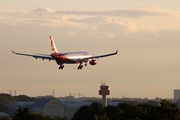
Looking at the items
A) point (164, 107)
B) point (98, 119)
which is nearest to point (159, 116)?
point (164, 107)

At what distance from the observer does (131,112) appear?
181 m

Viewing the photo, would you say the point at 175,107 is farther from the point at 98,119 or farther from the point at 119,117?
the point at 98,119

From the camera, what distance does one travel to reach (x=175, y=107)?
178625 mm

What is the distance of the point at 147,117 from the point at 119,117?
23.3ft

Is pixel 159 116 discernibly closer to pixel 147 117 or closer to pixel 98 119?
pixel 147 117

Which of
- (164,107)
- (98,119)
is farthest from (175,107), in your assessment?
(98,119)

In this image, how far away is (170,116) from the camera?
173500 millimetres

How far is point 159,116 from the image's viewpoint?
579 ft

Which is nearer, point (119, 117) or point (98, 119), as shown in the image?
point (119, 117)

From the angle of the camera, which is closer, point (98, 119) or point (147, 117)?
point (147, 117)

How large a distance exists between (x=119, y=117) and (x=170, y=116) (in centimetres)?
1291

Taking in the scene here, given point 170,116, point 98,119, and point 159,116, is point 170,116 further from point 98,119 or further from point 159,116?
point 98,119

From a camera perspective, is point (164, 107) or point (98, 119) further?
point (98, 119)

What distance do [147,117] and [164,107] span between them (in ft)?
31.7
